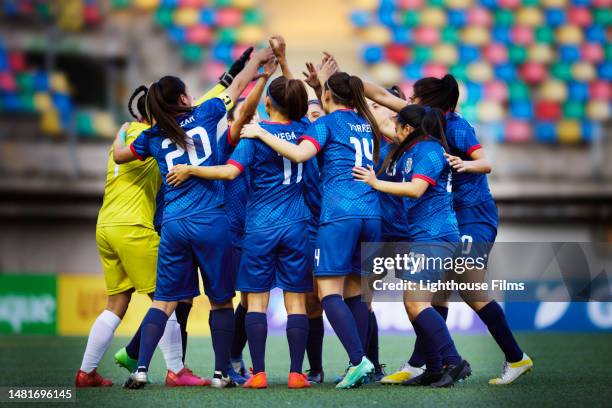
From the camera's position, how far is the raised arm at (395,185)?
6160 millimetres

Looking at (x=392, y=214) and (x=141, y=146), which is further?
(x=392, y=214)

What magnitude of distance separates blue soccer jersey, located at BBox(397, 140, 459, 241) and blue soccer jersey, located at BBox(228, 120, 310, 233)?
0.67 metres

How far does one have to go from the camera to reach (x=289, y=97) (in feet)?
21.1

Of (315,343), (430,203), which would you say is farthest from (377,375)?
(430,203)

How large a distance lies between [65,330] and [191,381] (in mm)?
8323

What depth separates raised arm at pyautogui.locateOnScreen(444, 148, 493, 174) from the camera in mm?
6434

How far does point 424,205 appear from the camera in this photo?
6.44 metres

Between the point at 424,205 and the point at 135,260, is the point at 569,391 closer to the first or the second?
the point at 424,205

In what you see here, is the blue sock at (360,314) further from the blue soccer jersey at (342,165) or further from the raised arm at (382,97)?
the raised arm at (382,97)

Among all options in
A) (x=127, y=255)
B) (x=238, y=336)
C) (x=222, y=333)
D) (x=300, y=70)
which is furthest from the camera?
(x=300, y=70)

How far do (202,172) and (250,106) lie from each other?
2.38 ft

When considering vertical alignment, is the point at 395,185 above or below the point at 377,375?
above

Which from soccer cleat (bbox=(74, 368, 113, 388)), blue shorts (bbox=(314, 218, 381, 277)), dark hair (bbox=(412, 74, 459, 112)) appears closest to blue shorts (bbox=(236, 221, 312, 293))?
blue shorts (bbox=(314, 218, 381, 277))

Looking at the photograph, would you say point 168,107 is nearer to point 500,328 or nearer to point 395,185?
point 395,185
